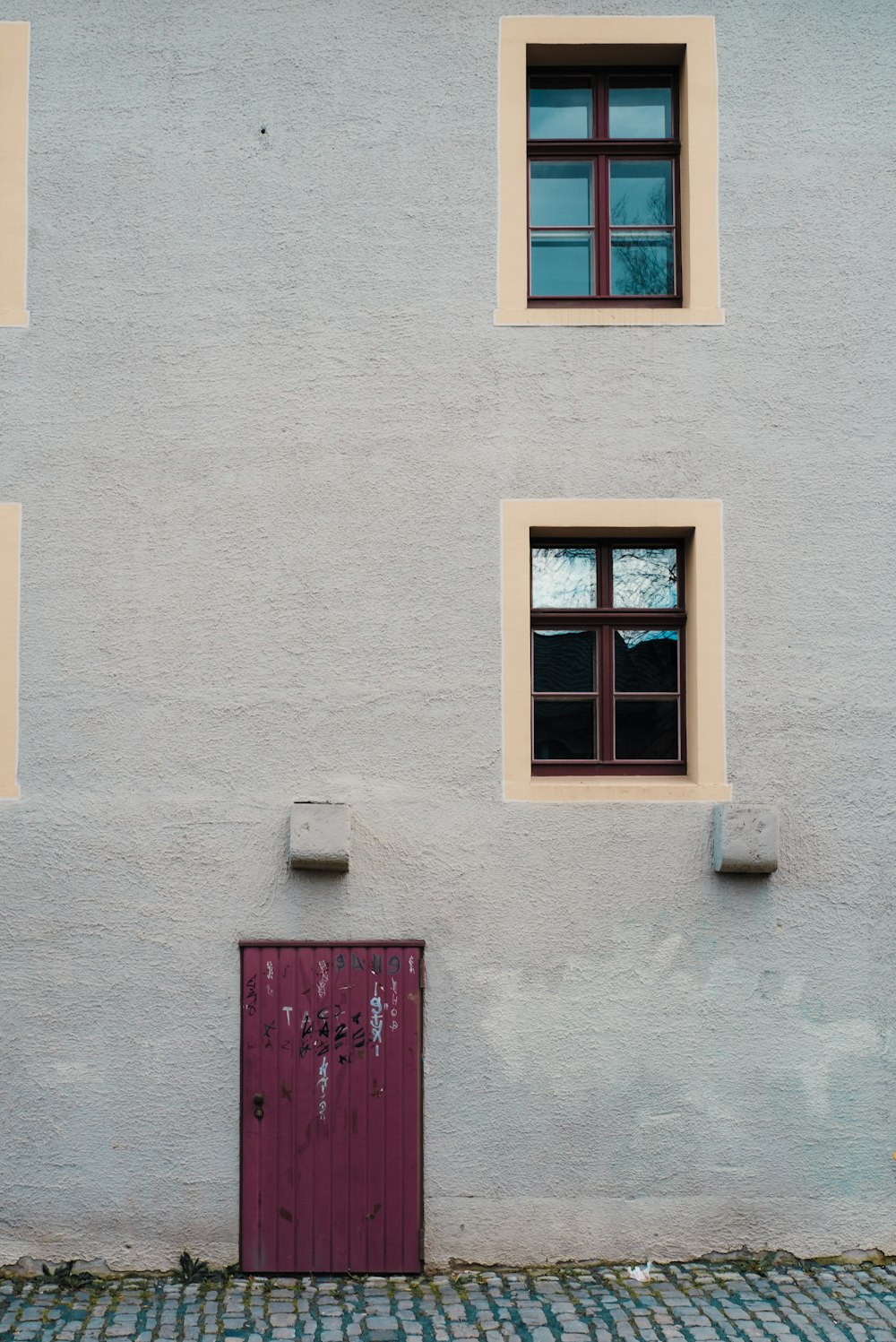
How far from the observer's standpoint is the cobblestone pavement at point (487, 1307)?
15.9 feet

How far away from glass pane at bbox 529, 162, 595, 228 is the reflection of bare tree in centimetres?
19

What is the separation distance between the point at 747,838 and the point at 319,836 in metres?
2.25

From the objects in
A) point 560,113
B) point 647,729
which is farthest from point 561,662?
point 560,113

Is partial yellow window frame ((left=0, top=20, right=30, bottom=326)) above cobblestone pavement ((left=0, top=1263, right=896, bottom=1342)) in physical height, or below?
above

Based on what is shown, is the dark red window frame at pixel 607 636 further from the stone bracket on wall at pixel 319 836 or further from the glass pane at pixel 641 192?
the glass pane at pixel 641 192

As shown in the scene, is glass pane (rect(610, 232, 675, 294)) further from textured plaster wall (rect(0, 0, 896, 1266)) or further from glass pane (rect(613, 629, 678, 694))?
glass pane (rect(613, 629, 678, 694))

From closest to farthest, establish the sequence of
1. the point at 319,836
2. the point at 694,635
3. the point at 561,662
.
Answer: the point at 319,836 < the point at 694,635 < the point at 561,662

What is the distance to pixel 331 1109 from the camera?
5539mm

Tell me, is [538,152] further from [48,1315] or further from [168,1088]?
[48,1315]

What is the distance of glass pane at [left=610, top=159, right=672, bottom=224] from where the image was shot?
240 inches

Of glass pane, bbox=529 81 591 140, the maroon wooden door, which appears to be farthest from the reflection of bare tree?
the maroon wooden door

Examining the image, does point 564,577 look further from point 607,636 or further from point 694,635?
point 694,635

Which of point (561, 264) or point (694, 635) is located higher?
point (561, 264)

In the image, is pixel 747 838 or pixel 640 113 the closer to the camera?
pixel 747 838
